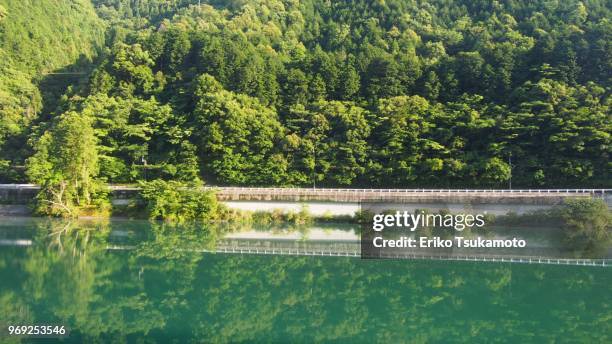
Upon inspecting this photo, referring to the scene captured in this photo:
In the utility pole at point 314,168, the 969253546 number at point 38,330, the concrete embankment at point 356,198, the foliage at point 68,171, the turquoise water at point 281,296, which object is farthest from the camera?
the utility pole at point 314,168

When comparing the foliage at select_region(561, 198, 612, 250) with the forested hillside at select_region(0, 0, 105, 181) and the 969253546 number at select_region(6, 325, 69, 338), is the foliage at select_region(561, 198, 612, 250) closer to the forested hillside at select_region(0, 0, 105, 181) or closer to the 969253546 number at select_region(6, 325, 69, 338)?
the 969253546 number at select_region(6, 325, 69, 338)

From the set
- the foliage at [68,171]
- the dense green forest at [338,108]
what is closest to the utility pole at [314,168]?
the dense green forest at [338,108]

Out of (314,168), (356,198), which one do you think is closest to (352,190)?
(356,198)

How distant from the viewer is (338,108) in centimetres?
3516

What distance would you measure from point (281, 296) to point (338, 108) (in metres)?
19.4

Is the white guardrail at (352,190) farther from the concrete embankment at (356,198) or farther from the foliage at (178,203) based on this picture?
the foliage at (178,203)

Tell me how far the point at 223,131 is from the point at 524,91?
1862cm

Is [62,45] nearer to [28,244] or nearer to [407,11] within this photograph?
[407,11]

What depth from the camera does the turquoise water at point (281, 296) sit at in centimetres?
1433

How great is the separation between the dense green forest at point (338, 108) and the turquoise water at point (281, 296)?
9620 millimetres

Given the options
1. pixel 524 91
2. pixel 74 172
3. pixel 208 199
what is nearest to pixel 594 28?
pixel 524 91

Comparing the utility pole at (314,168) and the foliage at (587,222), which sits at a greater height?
the utility pole at (314,168)

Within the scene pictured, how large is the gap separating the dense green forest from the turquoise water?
9620mm

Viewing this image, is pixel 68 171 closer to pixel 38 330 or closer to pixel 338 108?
pixel 338 108
